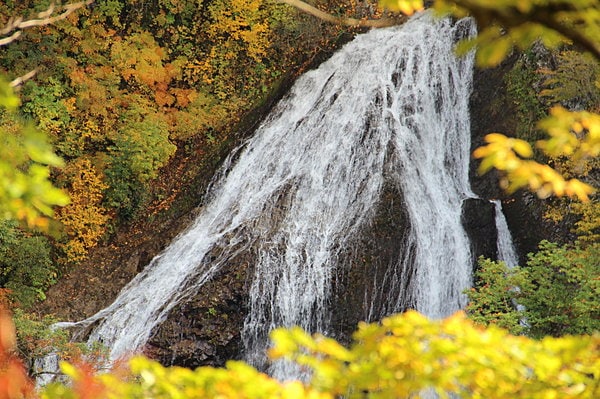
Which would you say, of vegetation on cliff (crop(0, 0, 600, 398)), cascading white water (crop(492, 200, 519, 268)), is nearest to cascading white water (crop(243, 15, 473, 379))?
cascading white water (crop(492, 200, 519, 268))

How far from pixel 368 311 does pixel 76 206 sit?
5.80 m

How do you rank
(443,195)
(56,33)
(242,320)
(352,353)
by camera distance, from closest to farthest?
(352,353)
(242,320)
(443,195)
(56,33)

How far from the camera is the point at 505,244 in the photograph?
9797 mm

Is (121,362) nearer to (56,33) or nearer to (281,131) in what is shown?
(281,131)

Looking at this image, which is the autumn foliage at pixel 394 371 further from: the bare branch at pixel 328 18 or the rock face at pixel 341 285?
the rock face at pixel 341 285

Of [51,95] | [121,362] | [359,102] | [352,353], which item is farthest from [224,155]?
[352,353]

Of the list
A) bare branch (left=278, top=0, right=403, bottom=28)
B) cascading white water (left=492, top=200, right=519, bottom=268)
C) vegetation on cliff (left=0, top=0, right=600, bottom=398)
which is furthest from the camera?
cascading white water (left=492, top=200, right=519, bottom=268)

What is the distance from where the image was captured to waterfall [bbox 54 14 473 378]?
908cm

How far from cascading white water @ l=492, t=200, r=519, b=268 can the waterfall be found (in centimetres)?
63

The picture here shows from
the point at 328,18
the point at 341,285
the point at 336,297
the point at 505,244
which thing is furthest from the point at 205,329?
the point at 328,18

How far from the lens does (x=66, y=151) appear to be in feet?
37.7

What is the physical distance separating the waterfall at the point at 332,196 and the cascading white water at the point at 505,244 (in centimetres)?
63

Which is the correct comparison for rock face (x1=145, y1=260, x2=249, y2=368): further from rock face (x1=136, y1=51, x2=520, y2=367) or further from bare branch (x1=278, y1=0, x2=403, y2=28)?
bare branch (x1=278, y1=0, x2=403, y2=28)

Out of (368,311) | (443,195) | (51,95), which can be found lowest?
(368,311)
